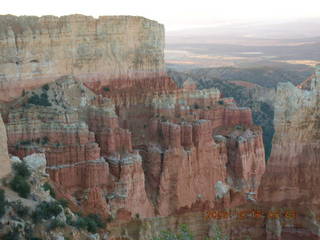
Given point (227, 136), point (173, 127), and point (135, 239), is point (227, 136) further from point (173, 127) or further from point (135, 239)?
point (135, 239)

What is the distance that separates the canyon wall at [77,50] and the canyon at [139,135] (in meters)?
0.08

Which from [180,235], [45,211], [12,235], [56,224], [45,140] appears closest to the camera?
[12,235]

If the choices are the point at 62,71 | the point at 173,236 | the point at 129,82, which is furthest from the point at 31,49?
the point at 173,236

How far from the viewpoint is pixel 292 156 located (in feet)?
94.8

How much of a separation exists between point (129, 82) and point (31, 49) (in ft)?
33.6

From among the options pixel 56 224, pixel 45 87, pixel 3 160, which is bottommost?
pixel 56 224

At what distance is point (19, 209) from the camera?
22891 mm

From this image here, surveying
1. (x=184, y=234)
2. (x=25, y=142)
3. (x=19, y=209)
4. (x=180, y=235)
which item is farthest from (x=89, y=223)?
(x=25, y=142)

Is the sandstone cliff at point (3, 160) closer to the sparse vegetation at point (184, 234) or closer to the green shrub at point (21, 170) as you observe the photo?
the green shrub at point (21, 170)

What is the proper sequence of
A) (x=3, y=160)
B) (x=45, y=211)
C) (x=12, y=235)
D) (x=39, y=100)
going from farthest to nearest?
(x=39, y=100) < (x=3, y=160) < (x=45, y=211) < (x=12, y=235)

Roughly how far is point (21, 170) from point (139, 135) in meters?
19.6

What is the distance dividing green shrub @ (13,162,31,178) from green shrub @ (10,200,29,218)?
2225 millimetres

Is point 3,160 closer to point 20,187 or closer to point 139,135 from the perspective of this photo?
point 20,187

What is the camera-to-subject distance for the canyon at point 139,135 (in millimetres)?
28875
